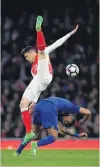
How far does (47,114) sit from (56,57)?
968 centimetres

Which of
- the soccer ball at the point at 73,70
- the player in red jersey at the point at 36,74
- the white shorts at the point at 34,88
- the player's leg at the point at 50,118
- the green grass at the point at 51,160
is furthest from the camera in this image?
the soccer ball at the point at 73,70

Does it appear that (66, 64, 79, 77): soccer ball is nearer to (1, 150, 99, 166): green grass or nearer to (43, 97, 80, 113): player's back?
(43, 97, 80, 113): player's back

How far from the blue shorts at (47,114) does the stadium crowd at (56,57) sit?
719cm

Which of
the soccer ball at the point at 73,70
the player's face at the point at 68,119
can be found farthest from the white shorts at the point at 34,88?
the soccer ball at the point at 73,70

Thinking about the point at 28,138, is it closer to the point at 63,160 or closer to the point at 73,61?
the point at 63,160

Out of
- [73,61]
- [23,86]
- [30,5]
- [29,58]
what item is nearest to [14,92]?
[23,86]

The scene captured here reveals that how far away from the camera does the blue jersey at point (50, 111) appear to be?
458 inches

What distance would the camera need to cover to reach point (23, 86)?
19.9m

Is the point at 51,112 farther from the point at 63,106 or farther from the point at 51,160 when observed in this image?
the point at 51,160

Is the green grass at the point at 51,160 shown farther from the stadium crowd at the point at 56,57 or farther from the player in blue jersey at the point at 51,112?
the stadium crowd at the point at 56,57

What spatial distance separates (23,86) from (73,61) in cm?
198

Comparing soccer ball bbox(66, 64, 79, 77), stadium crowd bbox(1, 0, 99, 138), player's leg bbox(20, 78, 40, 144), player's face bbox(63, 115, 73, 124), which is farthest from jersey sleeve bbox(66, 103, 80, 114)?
stadium crowd bbox(1, 0, 99, 138)

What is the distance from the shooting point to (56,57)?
835 inches

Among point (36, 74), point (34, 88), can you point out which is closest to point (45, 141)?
point (34, 88)
